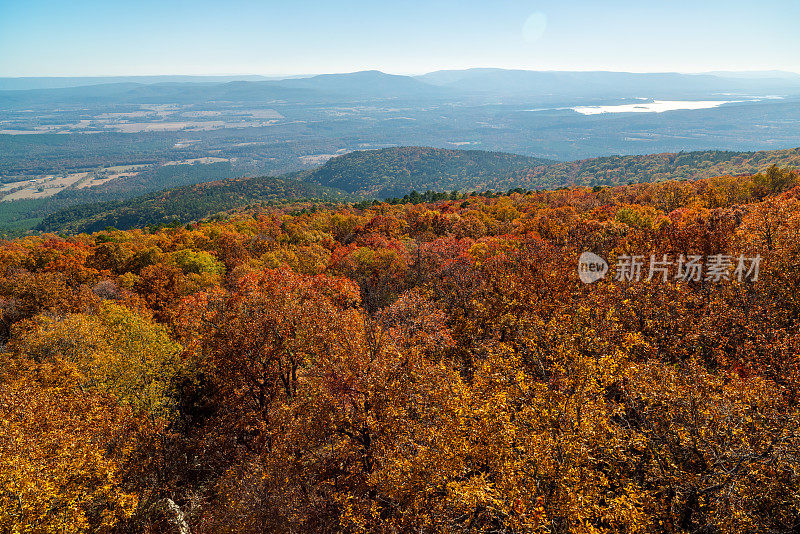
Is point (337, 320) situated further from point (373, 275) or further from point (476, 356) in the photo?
point (373, 275)

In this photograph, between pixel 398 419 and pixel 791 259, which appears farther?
pixel 791 259

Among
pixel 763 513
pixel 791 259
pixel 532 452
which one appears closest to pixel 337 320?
pixel 532 452

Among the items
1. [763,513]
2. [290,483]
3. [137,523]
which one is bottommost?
[137,523]

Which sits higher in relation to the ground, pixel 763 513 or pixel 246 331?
pixel 246 331

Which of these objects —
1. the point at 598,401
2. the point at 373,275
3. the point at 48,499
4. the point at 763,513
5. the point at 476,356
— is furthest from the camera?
the point at 373,275

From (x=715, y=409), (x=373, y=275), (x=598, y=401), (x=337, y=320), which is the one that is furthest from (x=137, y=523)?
(x=373, y=275)

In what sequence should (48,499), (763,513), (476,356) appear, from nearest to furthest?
1. (763,513)
2. (48,499)
3. (476,356)
